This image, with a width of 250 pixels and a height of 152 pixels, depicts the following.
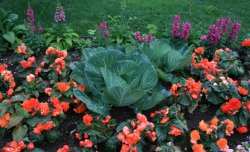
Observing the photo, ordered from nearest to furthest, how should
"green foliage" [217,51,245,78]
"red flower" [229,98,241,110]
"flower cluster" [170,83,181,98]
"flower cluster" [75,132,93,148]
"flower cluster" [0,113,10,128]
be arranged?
"flower cluster" [75,132,93,148]
"flower cluster" [0,113,10,128]
"red flower" [229,98,241,110]
"flower cluster" [170,83,181,98]
"green foliage" [217,51,245,78]

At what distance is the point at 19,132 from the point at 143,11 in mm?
4123

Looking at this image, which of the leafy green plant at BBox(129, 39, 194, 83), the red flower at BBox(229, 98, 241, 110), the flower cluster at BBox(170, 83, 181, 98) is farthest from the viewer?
the leafy green plant at BBox(129, 39, 194, 83)

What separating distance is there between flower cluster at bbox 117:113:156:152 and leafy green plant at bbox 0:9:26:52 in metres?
2.39

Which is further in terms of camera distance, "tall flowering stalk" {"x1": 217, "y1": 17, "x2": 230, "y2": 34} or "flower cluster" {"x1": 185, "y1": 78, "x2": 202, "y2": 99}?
"tall flowering stalk" {"x1": 217, "y1": 17, "x2": 230, "y2": 34}

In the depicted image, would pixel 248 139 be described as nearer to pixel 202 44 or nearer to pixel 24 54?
pixel 202 44

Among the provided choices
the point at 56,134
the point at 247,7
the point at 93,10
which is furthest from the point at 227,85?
the point at 247,7

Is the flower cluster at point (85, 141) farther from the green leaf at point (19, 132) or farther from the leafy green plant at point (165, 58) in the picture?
the leafy green plant at point (165, 58)

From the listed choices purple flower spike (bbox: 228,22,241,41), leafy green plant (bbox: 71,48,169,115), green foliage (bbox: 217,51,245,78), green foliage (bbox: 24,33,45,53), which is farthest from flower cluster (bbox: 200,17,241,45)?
green foliage (bbox: 24,33,45,53)

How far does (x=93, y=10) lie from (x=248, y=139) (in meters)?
4.13

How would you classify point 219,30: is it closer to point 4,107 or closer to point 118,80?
point 118,80

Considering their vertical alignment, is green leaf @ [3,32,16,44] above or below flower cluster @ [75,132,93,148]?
above

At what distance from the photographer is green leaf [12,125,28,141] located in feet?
10.3

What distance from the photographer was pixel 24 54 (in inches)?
170

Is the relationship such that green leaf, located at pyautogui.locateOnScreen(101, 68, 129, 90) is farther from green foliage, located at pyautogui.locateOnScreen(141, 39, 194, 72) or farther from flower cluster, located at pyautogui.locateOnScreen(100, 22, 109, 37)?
flower cluster, located at pyautogui.locateOnScreen(100, 22, 109, 37)
